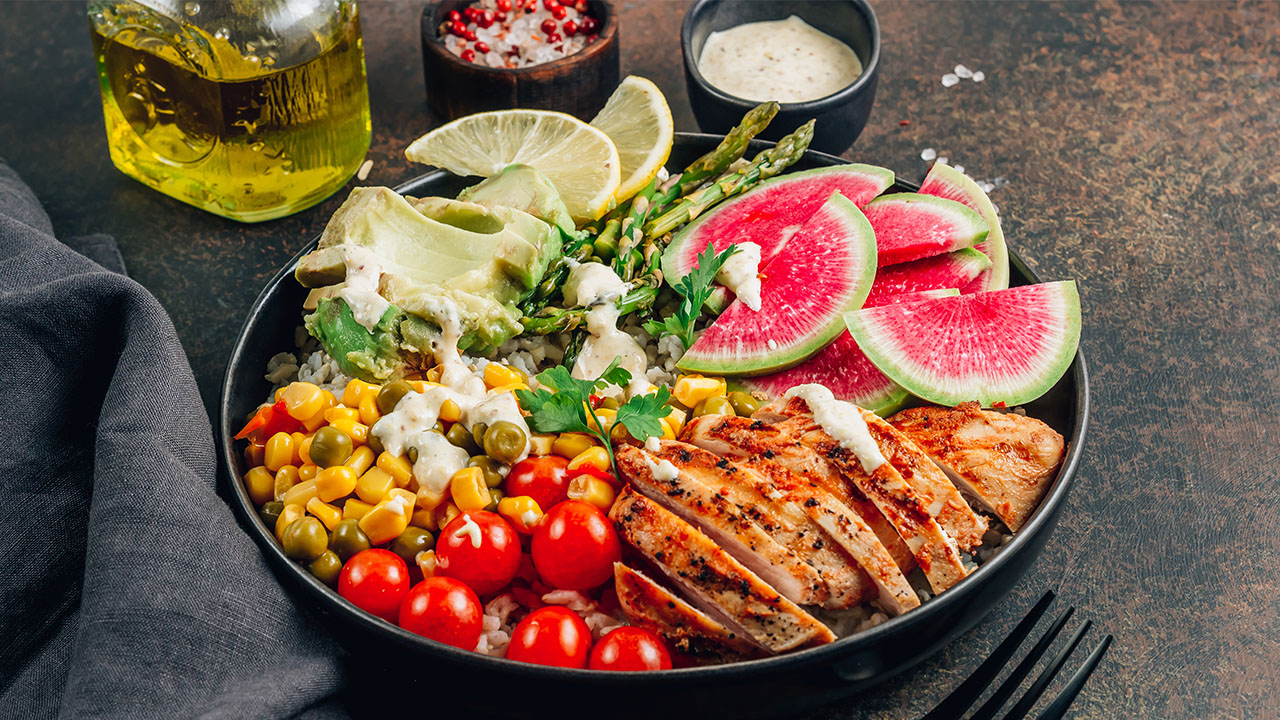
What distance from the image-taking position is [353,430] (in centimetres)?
311

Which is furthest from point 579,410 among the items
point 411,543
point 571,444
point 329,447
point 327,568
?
point 327,568

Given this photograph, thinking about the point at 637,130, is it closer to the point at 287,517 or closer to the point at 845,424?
the point at 845,424

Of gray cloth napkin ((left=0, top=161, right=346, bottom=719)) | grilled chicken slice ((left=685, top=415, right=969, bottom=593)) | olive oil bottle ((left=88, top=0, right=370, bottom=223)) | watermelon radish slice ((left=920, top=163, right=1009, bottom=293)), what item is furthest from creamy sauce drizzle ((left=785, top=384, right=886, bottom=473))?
olive oil bottle ((left=88, top=0, right=370, bottom=223))

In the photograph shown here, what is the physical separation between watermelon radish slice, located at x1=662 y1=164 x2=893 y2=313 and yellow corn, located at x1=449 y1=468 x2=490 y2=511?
1134 mm

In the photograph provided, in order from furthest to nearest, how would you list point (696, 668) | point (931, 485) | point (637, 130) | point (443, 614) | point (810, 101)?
point (810, 101), point (637, 130), point (931, 485), point (443, 614), point (696, 668)

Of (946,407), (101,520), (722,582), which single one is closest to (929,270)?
(946,407)

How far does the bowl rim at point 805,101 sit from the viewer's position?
4.12m

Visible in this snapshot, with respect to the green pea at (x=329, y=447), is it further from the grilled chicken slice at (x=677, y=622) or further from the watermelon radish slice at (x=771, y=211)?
the watermelon radish slice at (x=771, y=211)

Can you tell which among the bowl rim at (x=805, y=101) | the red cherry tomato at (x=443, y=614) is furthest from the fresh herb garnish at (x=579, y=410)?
the bowl rim at (x=805, y=101)

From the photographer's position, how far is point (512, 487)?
3064mm

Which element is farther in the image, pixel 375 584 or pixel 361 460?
pixel 361 460

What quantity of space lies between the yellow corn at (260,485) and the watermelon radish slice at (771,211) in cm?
149

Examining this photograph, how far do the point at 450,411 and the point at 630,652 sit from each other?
0.95 meters

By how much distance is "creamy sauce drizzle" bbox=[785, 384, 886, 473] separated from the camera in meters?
2.84
